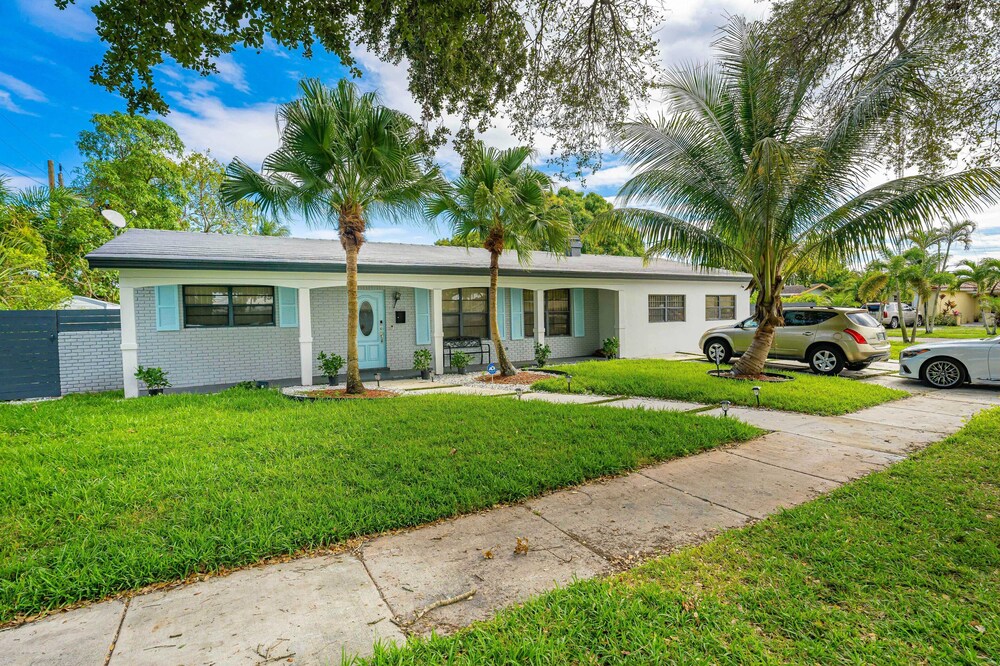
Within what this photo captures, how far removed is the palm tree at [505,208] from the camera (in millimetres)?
10164

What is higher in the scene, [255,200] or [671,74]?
[671,74]

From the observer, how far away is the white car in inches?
352

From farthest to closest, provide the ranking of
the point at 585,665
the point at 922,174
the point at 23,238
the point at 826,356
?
the point at 23,238, the point at 826,356, the point at 922,174, the point at 585,665

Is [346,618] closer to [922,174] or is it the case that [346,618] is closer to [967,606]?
[967,606]

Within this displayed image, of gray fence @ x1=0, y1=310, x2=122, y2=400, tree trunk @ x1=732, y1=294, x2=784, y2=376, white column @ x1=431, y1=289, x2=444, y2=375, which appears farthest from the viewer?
white column @ x1=431, y1=289, x2=444, y2=375

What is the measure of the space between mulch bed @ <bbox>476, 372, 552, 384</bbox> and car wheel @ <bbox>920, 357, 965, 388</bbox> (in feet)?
25.5

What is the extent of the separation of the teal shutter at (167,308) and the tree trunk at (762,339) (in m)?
12.5

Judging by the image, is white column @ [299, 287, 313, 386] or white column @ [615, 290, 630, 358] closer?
white column @ [299, 287, 313, 386]

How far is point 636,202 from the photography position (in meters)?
9.77

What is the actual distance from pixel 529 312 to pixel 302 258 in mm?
7095

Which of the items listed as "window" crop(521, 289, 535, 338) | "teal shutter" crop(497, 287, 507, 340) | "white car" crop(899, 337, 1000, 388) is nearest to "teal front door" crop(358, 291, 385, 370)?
"teal shutter" crop(497, 287, 507, 340)

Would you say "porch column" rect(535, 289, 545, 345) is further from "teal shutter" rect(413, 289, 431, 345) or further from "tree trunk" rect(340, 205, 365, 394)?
"tree trunk" rect(340, 205, 365, 394)

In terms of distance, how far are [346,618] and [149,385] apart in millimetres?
9014

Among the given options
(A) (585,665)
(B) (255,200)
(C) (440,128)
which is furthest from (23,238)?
(A) (585,665)
